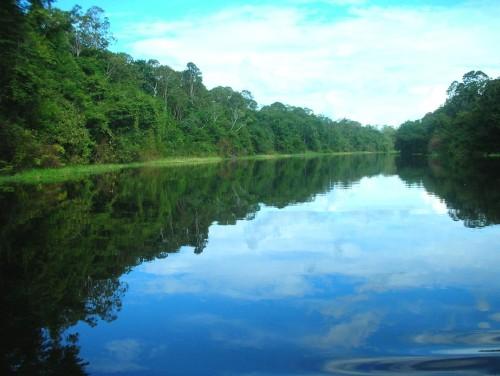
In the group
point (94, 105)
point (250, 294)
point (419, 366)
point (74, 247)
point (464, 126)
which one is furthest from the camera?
point (464, 126)

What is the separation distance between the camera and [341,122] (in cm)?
18325

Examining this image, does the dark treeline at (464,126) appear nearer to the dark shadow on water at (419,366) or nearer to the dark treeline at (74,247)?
the dark treeline at (74,247)

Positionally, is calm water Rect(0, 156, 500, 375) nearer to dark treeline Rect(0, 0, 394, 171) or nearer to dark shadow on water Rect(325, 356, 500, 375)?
dark shadow on water Rect(325, 356, 500, 375)

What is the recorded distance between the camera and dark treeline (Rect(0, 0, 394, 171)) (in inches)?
1052

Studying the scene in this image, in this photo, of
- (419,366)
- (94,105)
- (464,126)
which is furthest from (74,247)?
(464,126)

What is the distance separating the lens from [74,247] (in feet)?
34.0

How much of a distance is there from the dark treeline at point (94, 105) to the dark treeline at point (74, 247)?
800cm

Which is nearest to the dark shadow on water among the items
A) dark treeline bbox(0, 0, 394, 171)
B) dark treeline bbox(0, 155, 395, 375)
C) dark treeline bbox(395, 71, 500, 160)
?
dark treeline bbox(0, 155, 395, 375)

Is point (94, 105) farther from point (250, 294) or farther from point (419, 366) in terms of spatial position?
point (419, 366)

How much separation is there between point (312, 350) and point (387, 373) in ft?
2.78

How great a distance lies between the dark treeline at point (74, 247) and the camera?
553 cm

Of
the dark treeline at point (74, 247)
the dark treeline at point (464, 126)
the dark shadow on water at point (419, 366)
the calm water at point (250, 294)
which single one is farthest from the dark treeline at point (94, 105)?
the dark treeline at point (464, 126)

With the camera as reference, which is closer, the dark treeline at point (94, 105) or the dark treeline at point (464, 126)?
the dark treeline at point (94, 105)

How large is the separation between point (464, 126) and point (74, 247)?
6719cm
